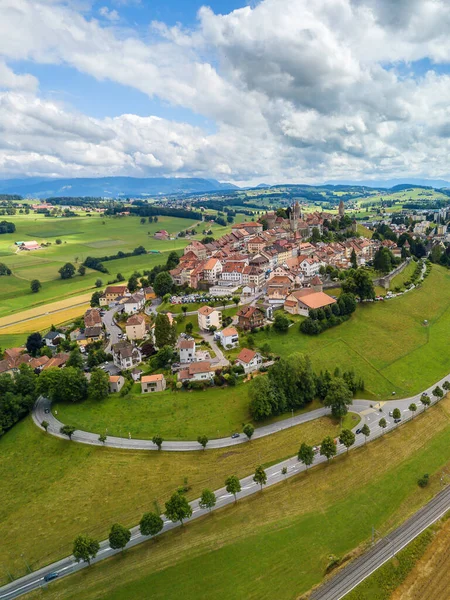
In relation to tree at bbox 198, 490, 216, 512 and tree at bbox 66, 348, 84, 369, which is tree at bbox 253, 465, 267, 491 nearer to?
tree at bbox 198, 490, 216, 512

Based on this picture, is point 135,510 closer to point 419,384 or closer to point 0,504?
point 0,504

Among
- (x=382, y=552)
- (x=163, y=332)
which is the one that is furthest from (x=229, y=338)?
(x=382, y=552)

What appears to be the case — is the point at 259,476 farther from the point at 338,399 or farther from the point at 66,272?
the point at 66,272

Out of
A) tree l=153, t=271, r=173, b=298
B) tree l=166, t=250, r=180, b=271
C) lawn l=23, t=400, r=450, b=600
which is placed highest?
tree l=166, t=250, r=180, b=271

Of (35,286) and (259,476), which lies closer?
(259,476)

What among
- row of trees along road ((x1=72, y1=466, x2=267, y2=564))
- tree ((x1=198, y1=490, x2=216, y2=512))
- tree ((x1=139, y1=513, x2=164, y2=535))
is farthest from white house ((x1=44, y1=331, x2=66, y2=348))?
tree ((x1=198, y1=490, x2=216, y2=512))

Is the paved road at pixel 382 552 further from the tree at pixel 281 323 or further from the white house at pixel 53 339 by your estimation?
the white house at pixel 53 339
